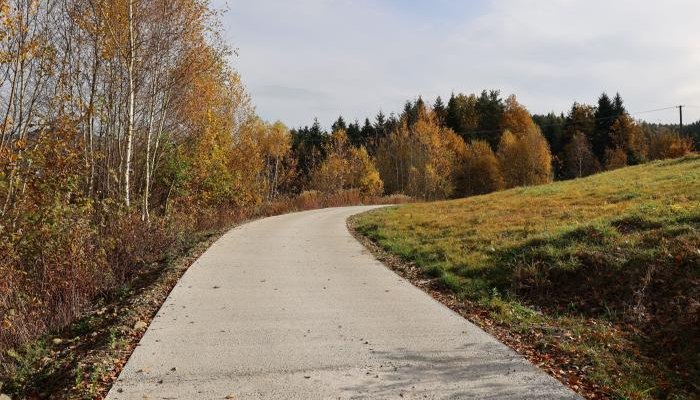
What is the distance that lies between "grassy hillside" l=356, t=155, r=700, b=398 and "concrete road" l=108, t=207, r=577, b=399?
0.77 meters

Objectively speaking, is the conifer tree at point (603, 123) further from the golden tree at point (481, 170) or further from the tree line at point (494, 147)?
the golden tree at point (481, 170)

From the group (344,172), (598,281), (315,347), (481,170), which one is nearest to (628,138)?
(481,170)

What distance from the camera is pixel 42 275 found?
809 centimetres

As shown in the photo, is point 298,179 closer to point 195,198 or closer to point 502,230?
point 195,198

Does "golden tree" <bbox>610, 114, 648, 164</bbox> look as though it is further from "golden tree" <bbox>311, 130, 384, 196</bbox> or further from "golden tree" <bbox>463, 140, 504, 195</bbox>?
"golden tree" <bbox>311, 130, 384, 196</bbox>

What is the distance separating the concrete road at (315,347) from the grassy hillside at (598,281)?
2.54 ft

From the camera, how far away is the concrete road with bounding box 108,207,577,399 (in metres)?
4.54

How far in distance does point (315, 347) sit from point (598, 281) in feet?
14.6

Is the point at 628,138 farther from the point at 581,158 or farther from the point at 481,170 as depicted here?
the point at 481,170

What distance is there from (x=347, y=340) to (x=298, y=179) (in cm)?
5666

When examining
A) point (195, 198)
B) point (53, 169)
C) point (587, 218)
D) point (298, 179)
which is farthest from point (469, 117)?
point (53, 169)

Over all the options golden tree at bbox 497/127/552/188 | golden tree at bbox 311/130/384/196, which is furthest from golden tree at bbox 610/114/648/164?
golden tree at bbox 311/130/384/196

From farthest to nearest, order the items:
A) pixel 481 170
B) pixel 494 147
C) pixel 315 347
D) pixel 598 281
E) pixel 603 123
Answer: pixel 494 147 < pixel 603 123 < pixel 481 170 < pixel 598 281 < pixel 315 347

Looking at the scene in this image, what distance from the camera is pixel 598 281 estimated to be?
7598mm
